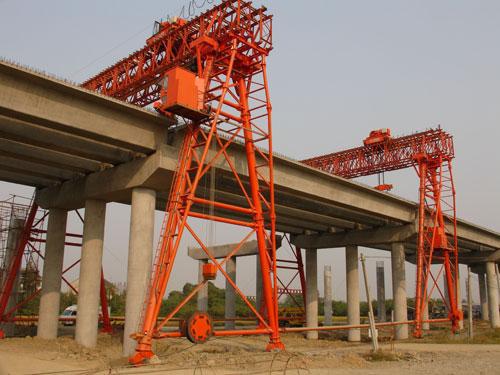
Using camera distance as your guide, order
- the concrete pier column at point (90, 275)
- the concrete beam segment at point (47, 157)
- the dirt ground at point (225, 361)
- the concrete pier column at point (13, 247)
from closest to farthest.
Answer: the dirt ground at point (225, 361), the concrete beam segment at point (47, 157), the concrete pier column at point (90, 275), the concrete pier column at point (13, 247)

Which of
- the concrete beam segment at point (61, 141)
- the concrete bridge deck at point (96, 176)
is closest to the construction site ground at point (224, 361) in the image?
the concrete bridge deck at point (96, 176)

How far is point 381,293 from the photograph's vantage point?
237 ft

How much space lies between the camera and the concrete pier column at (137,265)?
2341cm

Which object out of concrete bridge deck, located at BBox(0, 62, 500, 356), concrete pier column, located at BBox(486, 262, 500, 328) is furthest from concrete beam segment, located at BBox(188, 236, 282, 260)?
concrete pier column, located at BBox(486, 262, 500, 328)

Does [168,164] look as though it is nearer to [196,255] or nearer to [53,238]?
[53,238]

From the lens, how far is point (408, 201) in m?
43.2

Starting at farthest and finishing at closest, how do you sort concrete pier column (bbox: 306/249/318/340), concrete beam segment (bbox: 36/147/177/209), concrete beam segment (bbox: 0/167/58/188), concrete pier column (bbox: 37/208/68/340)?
concrete pier column (bbox: 306/249/318/340), concrete beam segment (bbox: 0/167/58/188), concrete pier column (bbox: 37/208/68/340), concrete beam segment (bbox: 36/147/177/209)

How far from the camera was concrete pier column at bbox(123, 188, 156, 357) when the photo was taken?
76.8ft

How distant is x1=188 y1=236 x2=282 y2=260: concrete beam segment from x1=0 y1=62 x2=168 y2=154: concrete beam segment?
2562 cm

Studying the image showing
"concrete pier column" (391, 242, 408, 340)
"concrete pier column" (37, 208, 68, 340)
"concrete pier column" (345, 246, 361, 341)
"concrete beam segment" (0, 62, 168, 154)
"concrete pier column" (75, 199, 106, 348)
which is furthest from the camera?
"concrete pier column" (345, 246, 361, 341)

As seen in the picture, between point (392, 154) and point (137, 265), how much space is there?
29.9 m

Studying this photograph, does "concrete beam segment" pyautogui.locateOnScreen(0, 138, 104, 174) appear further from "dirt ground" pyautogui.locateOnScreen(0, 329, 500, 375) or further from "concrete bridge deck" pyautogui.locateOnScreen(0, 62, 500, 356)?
"dirt ground" pyautogui.locateOnScreen(0, 329, 500, 375)

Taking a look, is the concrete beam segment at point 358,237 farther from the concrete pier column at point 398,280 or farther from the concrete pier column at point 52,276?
the concrete pier column at point 52,276

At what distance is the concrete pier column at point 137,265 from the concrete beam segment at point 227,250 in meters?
24.1
